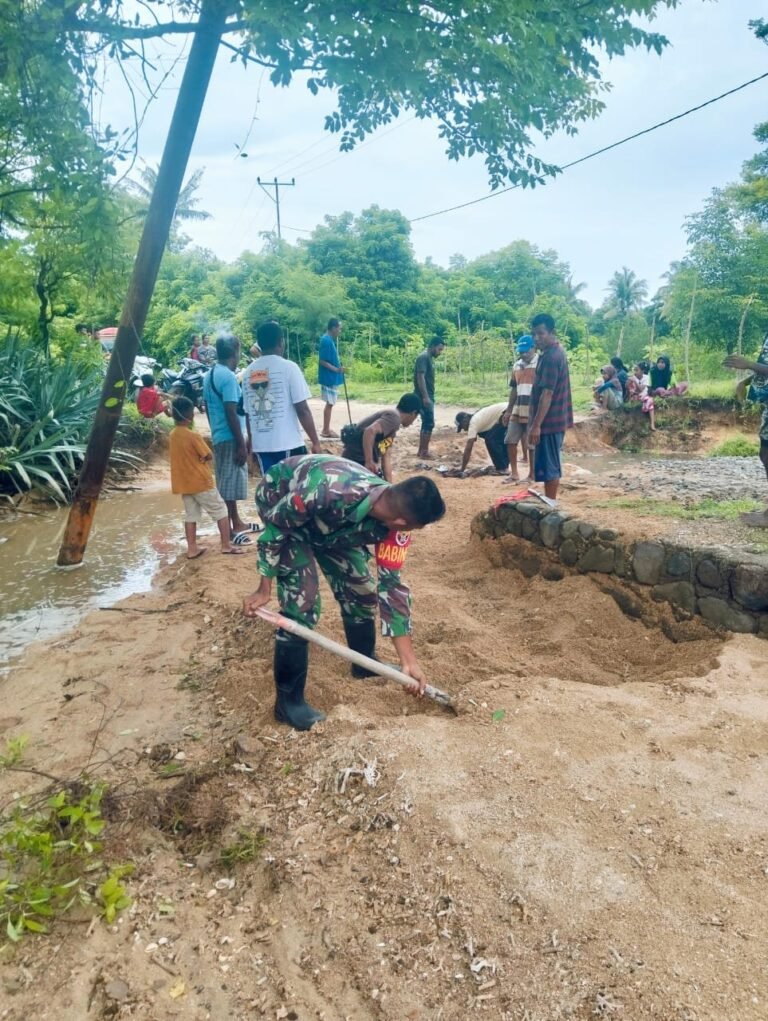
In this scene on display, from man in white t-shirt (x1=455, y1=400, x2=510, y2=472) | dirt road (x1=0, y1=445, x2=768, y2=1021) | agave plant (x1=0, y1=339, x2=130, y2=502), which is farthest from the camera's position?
man in white t-shirt (x1=455, y1=400, x2=510, y2=472)

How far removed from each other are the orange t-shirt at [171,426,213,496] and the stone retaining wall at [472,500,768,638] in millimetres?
2574

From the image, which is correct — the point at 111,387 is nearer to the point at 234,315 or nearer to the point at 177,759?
the point at 177,759

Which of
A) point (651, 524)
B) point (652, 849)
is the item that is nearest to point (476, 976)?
point (652, 849)

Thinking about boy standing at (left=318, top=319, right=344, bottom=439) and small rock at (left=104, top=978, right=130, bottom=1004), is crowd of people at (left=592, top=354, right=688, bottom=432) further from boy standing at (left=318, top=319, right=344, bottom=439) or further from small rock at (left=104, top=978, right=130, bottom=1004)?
small rock at (left=104, top=978, right=130, bottom=1004)

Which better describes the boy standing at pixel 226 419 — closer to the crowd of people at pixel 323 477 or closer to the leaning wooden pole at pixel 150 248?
the crowd of people at pixel 323 477

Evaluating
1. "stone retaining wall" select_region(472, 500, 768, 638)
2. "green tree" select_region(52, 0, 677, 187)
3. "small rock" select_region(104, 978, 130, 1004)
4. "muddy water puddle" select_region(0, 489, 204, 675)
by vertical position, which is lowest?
"muddy water puddle" select_region(0, 489, 204, 675)

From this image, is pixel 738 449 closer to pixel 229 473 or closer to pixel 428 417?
pixel 428 417

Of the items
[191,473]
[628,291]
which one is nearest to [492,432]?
[191,473]

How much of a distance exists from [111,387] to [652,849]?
15.3ft

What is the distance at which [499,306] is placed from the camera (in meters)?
31.5

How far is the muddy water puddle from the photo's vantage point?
475cm

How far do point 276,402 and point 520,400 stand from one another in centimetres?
311

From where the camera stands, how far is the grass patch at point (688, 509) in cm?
480

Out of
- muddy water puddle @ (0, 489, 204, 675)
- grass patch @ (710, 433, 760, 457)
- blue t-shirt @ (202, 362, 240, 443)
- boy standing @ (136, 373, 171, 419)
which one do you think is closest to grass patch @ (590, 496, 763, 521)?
blue t-shirt @ (202, 362, 240, 443)
